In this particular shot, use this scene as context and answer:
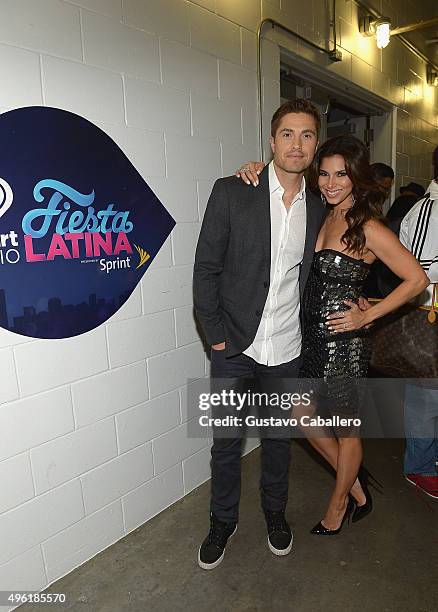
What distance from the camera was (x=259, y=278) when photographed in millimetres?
1973

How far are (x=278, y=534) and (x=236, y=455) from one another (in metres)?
0.42

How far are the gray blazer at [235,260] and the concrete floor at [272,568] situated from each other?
933 millimetres

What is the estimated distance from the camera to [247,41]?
8.64 ft

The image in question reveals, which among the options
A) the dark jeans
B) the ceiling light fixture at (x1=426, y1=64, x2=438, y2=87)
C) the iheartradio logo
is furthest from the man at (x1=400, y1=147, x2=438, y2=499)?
the ceiling light fixture at (x1=426, y1=64, x2=438, y2=87)

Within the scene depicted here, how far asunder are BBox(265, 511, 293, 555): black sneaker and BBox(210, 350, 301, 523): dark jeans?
57 millimetres

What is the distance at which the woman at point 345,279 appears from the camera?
1936mm

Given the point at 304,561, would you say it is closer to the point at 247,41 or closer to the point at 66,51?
the point at 66,51

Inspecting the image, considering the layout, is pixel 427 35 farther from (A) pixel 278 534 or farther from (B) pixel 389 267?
(A) pixel 278 534

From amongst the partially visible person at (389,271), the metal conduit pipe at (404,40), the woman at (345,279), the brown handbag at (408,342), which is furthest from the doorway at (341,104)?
the brown handbag at (408,342)

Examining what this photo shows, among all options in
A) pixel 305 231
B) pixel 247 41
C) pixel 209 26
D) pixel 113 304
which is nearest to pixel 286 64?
pixel 247 41

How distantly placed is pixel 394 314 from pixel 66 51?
1841 millimetres

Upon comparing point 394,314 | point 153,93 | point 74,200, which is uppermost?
point 153,93

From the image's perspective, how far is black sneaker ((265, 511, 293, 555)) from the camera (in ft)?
6.77

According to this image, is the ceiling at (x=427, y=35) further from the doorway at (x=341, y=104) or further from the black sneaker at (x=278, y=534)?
the black sneaker at (x=278, y=534)
